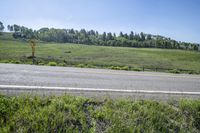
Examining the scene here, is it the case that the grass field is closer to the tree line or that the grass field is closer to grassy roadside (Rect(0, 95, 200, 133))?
grassy roadside (Rect(0, 95, 200, 133))

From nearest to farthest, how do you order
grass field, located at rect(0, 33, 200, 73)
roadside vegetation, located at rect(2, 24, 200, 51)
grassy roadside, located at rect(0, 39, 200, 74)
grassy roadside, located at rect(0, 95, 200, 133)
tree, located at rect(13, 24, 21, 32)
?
grassy roadside, located at rect(0, 95, 200, 133), grassy roadside, located at rect(0, 39, 200, 74), grass field, located at rect(0, 33, 200, 73), roadside vegetation, located at rect(2, 24, 200, 51), tree, located at rect(13, 24, 21, 32)

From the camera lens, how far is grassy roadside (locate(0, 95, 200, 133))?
4.12 meters

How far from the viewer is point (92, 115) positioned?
4.62 m

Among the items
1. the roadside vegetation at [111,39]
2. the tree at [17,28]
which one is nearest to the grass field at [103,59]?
the roadside vegetation at [111,39]

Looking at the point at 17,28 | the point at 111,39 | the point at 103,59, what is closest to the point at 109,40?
the point at 111,39

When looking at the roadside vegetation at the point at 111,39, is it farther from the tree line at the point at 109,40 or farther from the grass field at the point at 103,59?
the grass field at the point at 103,59

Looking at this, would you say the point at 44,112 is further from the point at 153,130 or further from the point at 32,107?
the point at 153,130

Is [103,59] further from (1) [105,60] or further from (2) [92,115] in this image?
(2) [92,115]

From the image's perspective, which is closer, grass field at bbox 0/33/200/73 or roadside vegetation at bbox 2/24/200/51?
grass field at bbox 0/33/200/73

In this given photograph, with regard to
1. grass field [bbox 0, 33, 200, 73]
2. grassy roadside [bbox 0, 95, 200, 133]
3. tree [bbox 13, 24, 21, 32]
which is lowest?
grass field [bbox 0, 33, 200, 73]

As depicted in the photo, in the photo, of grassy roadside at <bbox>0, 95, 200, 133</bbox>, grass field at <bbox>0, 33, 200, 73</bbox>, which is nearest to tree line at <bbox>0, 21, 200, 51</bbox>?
grass field at <bbox>0, 33, 200, 73</bbox>

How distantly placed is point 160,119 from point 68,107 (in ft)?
6.12

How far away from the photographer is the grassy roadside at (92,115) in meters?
4.12

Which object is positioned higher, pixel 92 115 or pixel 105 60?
pixel 92 115
